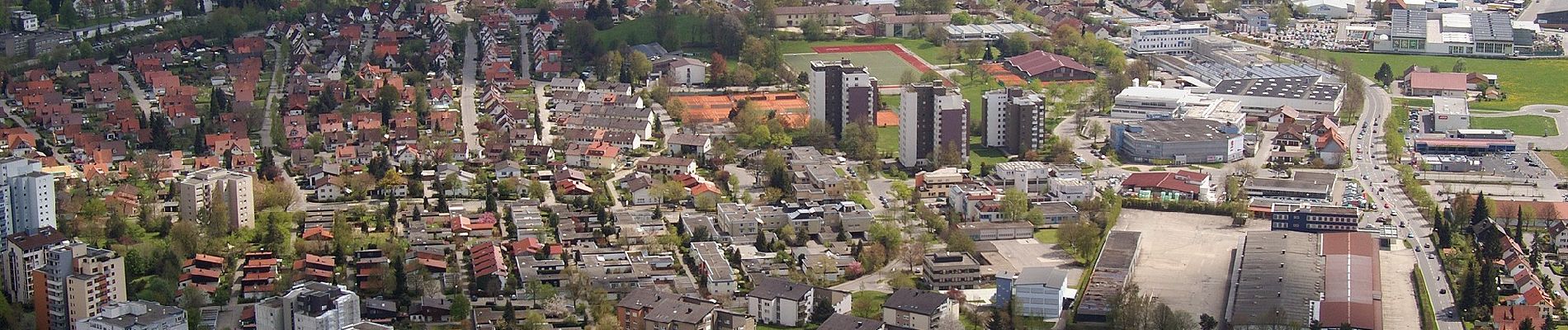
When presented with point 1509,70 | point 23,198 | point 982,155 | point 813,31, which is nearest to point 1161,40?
point 1509,70

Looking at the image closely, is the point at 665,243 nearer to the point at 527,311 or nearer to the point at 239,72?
the point at 527,311

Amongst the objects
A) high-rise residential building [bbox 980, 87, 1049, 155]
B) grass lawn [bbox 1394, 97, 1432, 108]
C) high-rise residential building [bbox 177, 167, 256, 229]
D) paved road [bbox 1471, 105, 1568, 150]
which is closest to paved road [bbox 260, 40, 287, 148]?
high-rise residential building [bbox 177, 167, 256, 229]

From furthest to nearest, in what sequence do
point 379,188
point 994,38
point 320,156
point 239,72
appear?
point 994,38 < point 239,72 < point 320,156 < point 379,188

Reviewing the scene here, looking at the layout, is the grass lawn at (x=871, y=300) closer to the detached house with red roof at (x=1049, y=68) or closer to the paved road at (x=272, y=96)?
the paved road at (x=272, y=96)

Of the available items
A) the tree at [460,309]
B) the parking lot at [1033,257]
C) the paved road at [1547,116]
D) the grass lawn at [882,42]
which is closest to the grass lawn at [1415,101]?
the paved road at [1547,116]

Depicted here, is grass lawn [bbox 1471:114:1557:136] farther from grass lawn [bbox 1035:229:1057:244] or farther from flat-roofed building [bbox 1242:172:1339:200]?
grass lawn [bbox 1035:229:1057:244]

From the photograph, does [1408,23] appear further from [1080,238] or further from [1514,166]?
[1080,238]

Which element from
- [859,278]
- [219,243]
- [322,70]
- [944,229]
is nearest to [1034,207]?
[944,229]
